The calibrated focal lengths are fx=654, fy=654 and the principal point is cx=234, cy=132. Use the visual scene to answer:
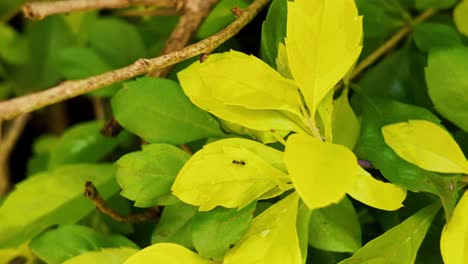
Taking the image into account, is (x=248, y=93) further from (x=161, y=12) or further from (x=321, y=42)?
(x=161, y=12)

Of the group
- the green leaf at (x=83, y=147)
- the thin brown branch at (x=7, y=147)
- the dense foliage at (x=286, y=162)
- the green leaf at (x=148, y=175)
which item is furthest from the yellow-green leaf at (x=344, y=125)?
the thin brown branch at (x=7, y=147)

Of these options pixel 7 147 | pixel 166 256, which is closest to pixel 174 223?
pixel 166 256

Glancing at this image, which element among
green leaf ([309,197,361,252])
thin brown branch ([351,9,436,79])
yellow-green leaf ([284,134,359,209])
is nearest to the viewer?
yellow-green leaf ([284,134,359,209])

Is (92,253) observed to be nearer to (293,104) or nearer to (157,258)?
(157,258)

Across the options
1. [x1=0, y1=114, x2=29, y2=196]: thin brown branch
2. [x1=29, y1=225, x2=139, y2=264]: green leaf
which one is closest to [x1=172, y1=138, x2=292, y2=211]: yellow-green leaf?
[x1=29, y1=225, x2=139, y2=264]: green leaf

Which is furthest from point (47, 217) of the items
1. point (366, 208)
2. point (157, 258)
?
point (366, 208)

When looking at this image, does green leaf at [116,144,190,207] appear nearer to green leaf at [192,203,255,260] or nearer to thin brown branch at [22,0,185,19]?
green leaf at [192,203,255,260]
